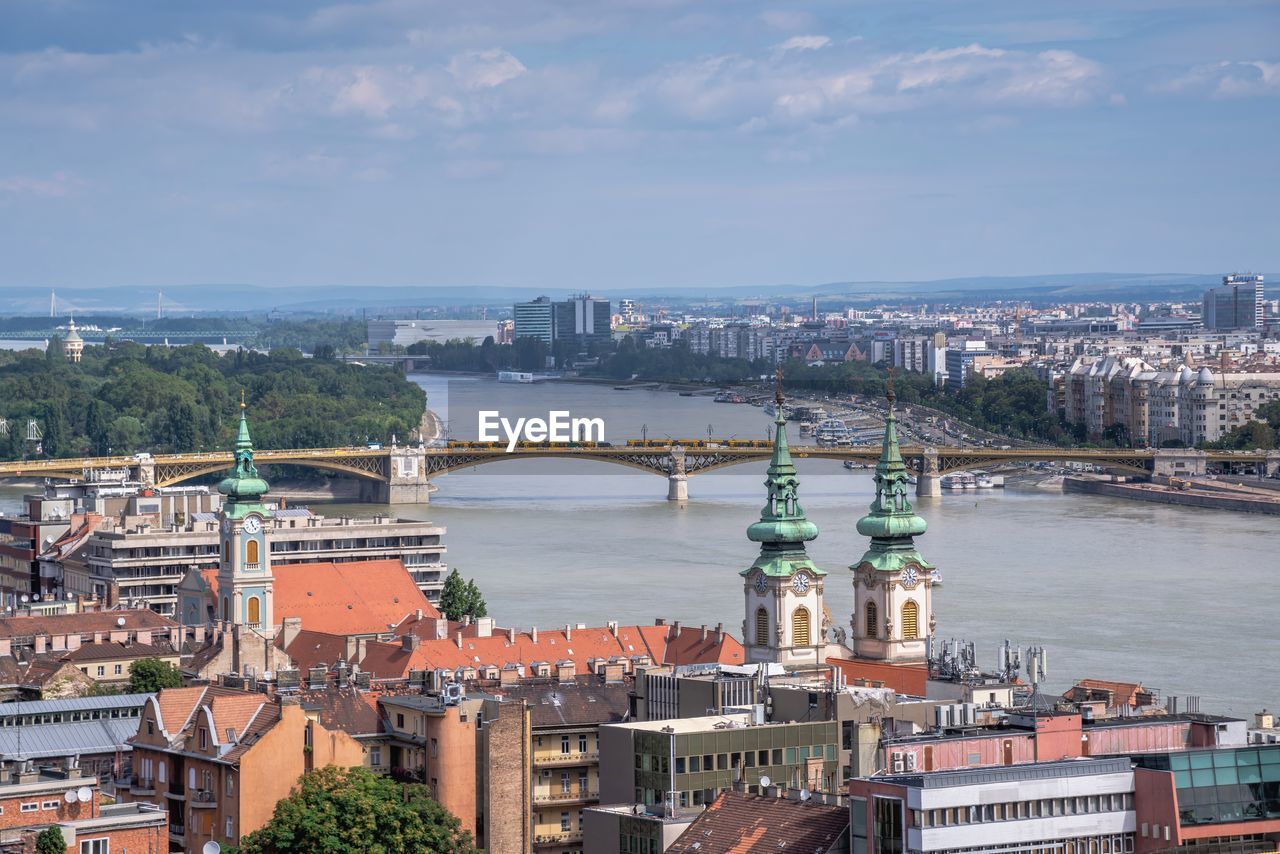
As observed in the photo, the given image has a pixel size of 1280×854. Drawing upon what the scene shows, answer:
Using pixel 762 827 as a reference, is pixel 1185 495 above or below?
below

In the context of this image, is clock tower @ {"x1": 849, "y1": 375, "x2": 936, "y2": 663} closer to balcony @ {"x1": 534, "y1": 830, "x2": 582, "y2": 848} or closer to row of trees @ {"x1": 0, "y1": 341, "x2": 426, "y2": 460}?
balcony @ {"x1": 534, "y1": 830, "x2": 582, "y2": 848}

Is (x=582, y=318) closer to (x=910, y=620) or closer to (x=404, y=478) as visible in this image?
(x=404, y=478)

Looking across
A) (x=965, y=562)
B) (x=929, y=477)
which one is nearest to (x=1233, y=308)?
(x=929, y=477)

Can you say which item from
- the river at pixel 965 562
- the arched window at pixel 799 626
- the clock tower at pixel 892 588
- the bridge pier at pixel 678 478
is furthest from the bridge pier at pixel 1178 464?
the arched window at pixel 799 626

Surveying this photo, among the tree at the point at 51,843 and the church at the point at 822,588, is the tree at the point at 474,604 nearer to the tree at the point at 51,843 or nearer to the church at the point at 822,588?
the church at the point at 822,588

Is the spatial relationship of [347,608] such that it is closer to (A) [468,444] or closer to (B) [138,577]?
(B) [138,577]
